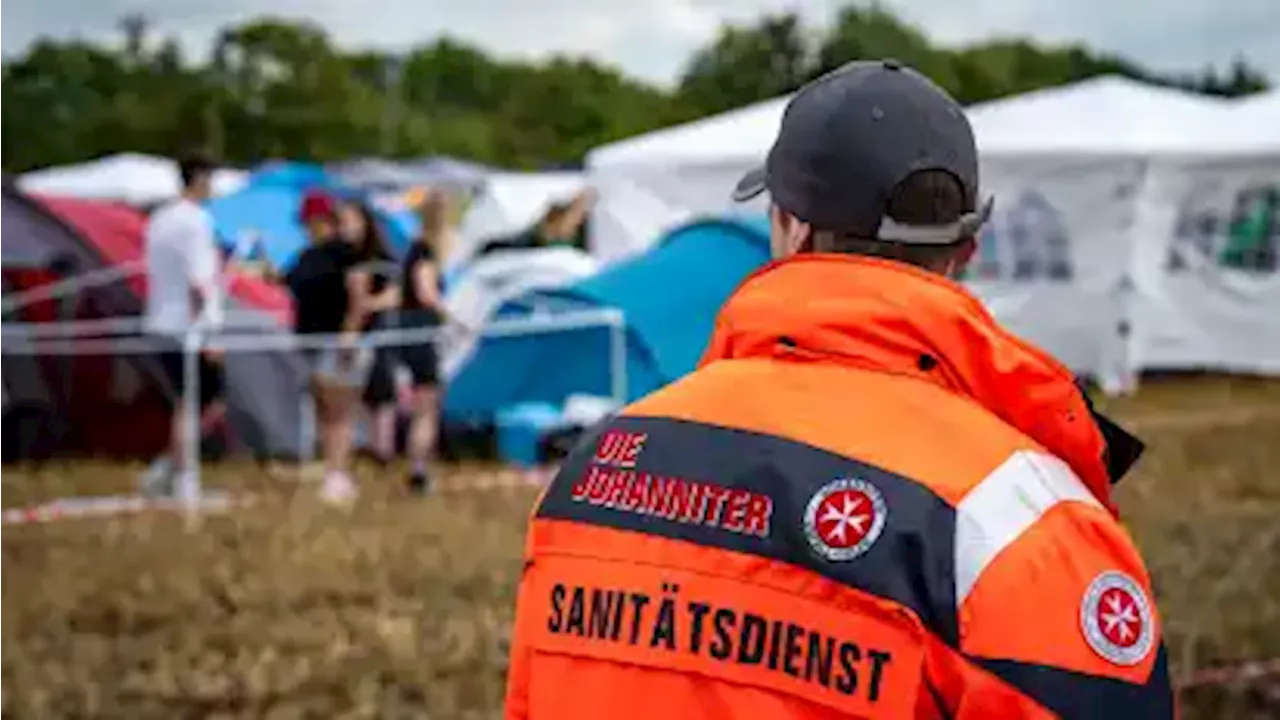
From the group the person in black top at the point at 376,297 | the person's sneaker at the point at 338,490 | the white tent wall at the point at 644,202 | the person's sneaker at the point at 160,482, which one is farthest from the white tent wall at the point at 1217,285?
the person's sneaker at the point at 160,482

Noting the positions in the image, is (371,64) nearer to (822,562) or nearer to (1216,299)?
(1216,299)

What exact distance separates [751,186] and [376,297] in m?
8.86

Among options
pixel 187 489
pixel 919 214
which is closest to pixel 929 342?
pixel 919 214

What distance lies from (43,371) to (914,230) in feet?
34.7

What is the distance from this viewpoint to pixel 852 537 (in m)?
1.87

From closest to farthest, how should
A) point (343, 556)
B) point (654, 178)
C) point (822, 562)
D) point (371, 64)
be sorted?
point (822, 562) → point (343, 556) → point (654, 178) → point (371, 64)

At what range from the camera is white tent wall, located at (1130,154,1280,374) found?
1852cm

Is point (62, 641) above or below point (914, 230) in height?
below

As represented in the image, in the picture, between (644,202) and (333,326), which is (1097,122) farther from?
(333,326)

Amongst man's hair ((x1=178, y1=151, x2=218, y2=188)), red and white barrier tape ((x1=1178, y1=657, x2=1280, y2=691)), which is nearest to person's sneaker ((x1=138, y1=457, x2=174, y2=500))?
man's hair ((x1=178, y1=151, x2=218, y2=188))

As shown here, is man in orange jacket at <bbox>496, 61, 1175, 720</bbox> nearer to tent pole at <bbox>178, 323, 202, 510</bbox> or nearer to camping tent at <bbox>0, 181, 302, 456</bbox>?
tent pole at <bbox>178, 323, 202, 510</bbox>

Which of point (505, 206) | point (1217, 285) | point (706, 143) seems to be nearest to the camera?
point (706, 143)

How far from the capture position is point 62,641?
7.11 m

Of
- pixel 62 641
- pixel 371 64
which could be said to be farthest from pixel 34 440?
pixel 371 64
